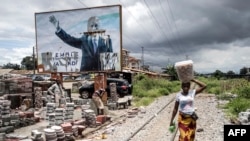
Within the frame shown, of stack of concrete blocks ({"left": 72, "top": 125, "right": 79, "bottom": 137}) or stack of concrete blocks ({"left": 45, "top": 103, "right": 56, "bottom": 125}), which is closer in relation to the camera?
stack of concrete blocks ({"left": 72, "top": 125, "right": 79, "bottom": 137})

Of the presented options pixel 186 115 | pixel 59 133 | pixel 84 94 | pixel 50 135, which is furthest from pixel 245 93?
pixel 186 115

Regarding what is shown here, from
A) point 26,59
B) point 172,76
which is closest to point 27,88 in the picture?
point 172,76

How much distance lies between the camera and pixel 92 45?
2441 centimetres

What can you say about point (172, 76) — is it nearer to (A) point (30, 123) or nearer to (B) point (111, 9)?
(B) point (111, 9)

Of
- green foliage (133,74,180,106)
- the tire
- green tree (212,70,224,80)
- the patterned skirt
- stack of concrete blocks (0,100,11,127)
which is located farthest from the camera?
green tree (212,70,224,80)

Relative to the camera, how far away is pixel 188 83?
670 centimetres

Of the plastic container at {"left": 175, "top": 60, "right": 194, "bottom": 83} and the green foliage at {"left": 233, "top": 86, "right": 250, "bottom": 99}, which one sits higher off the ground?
the plastic container at {"left": 175, "top": 60, "right": 194, "bottom": 83}

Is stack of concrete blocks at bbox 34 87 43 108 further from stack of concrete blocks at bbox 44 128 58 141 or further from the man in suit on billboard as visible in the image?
stack of concrete blocks at bbox 44 128 58 141

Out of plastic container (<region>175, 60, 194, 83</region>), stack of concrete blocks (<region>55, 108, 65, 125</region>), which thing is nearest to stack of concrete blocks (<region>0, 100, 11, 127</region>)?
stack of concrete blocks (<region>55, 108, 65, 125</region>)

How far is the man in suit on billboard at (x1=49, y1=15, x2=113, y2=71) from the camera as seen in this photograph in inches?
946

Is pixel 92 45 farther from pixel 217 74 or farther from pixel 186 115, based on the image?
pixel 217 74

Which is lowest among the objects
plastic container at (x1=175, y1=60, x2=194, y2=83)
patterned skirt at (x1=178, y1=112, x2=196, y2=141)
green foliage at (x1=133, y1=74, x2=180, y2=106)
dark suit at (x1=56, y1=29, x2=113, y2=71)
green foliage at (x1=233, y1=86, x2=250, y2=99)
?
green foliage at (x1=133, y1=74, x2=180, y2=106)

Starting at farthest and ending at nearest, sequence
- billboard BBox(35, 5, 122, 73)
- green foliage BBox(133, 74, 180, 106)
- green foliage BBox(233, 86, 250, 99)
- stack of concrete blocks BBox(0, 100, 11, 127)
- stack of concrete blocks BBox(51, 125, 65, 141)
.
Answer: green foliage BBox(133, 74, 180, 106), billboard BBox(35, 5, 122, 73), green foliage BBox(233, 86, 250, 99), stack of concrete blocks BBox(0, 100, 11, 127), stack of concrete blocks BBox(51, 125, 65, 141)

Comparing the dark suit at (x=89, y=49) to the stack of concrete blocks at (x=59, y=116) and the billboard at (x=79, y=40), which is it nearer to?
the billboard at (x=79, y=40)
